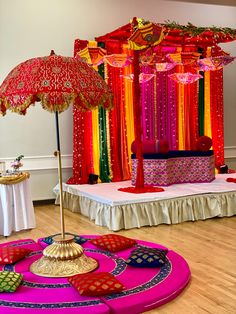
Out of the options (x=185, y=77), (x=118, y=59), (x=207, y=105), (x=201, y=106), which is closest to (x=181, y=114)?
(x=201, y=106)

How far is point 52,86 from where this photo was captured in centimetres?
282

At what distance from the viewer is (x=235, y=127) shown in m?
8.11

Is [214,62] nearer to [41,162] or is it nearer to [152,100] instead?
[152,100]

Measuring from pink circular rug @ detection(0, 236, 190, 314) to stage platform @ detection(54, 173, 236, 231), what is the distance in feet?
4.65

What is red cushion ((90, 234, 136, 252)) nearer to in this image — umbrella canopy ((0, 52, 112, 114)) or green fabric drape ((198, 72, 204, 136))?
umbrella canopy ((0, 52, 112, 114))

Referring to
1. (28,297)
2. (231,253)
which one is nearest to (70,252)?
(28,297)

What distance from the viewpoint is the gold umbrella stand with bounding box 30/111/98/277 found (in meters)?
3.12

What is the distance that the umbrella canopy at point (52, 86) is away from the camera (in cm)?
284

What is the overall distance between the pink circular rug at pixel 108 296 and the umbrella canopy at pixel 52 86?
3.75 feet

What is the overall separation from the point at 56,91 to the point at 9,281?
1.23 m

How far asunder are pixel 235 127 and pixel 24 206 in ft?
15.1

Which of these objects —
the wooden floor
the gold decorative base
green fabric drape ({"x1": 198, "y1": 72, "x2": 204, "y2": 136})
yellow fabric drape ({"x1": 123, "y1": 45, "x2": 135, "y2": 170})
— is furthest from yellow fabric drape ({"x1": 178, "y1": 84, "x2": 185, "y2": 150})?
the gold decorative base

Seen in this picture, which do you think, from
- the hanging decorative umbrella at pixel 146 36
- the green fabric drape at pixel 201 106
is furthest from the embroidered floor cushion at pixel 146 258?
the green fabric drape at pixel 201 106

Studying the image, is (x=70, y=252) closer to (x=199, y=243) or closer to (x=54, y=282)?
(x=54, y=282)
